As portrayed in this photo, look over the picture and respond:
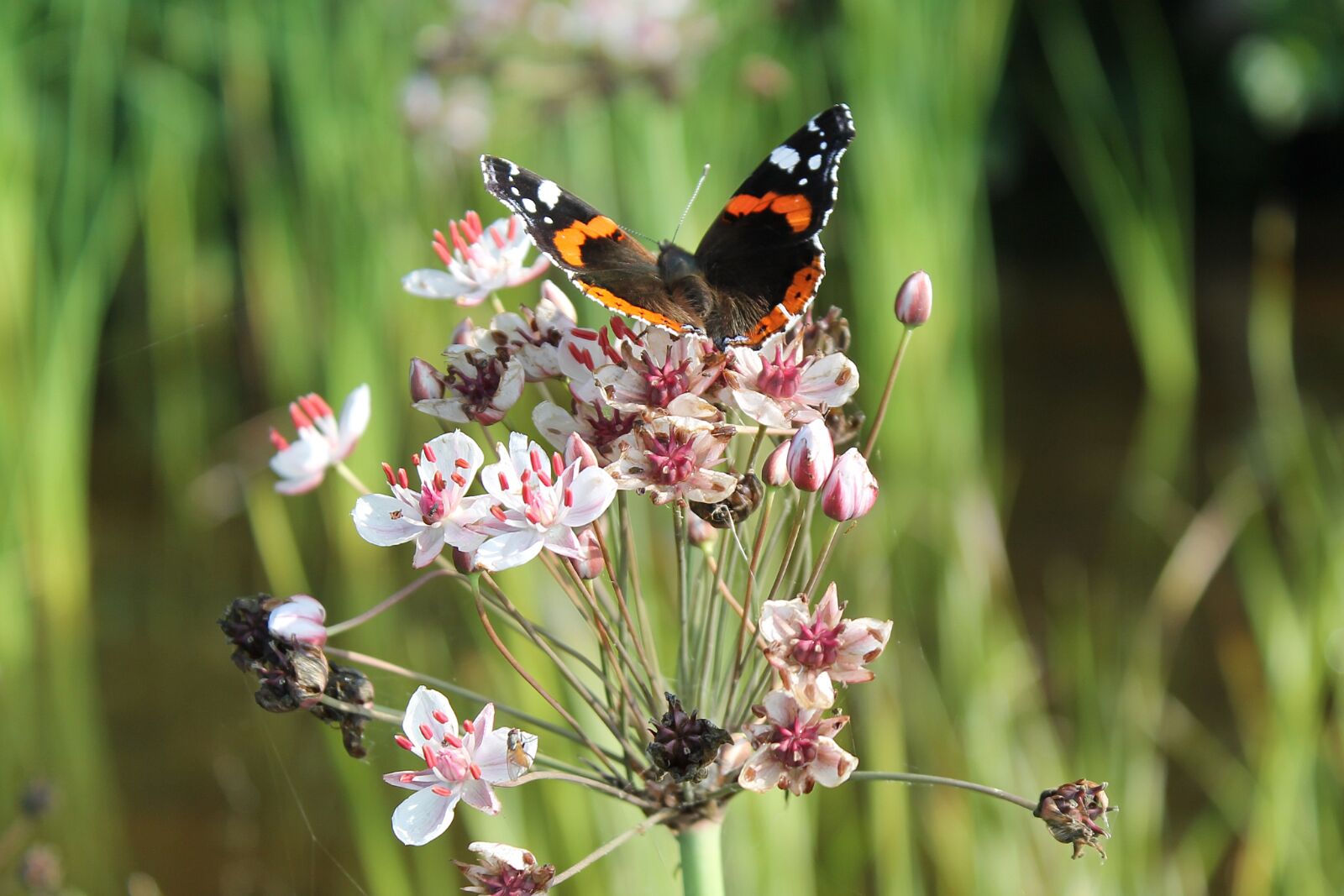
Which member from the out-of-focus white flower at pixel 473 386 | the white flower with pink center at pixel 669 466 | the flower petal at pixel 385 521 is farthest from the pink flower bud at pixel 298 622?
the white flower with pink center at pixel 669 466

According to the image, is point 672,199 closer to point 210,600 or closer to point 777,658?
point 777,658

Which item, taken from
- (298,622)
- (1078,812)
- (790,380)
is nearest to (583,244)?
(790,380)

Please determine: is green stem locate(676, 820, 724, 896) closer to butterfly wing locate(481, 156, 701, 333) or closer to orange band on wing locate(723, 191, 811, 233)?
butterfly wing locate(481, 156, 701, 333)

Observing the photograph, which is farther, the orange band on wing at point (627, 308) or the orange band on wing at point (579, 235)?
the orange band on wing at point (579, 235)

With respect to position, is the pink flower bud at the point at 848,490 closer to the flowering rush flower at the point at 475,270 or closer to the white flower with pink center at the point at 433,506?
the white flower with pink center at the point at 433,506

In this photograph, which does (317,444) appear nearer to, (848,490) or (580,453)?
(580,453)

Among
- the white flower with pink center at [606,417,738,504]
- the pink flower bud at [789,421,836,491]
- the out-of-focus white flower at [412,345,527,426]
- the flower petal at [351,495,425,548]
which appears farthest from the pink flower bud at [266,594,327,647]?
the pink flower bud at [789,421,836,491]

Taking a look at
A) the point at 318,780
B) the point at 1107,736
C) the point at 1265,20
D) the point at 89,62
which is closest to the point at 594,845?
the point at 1107,736

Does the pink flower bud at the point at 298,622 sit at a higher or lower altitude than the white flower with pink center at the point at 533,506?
lower
